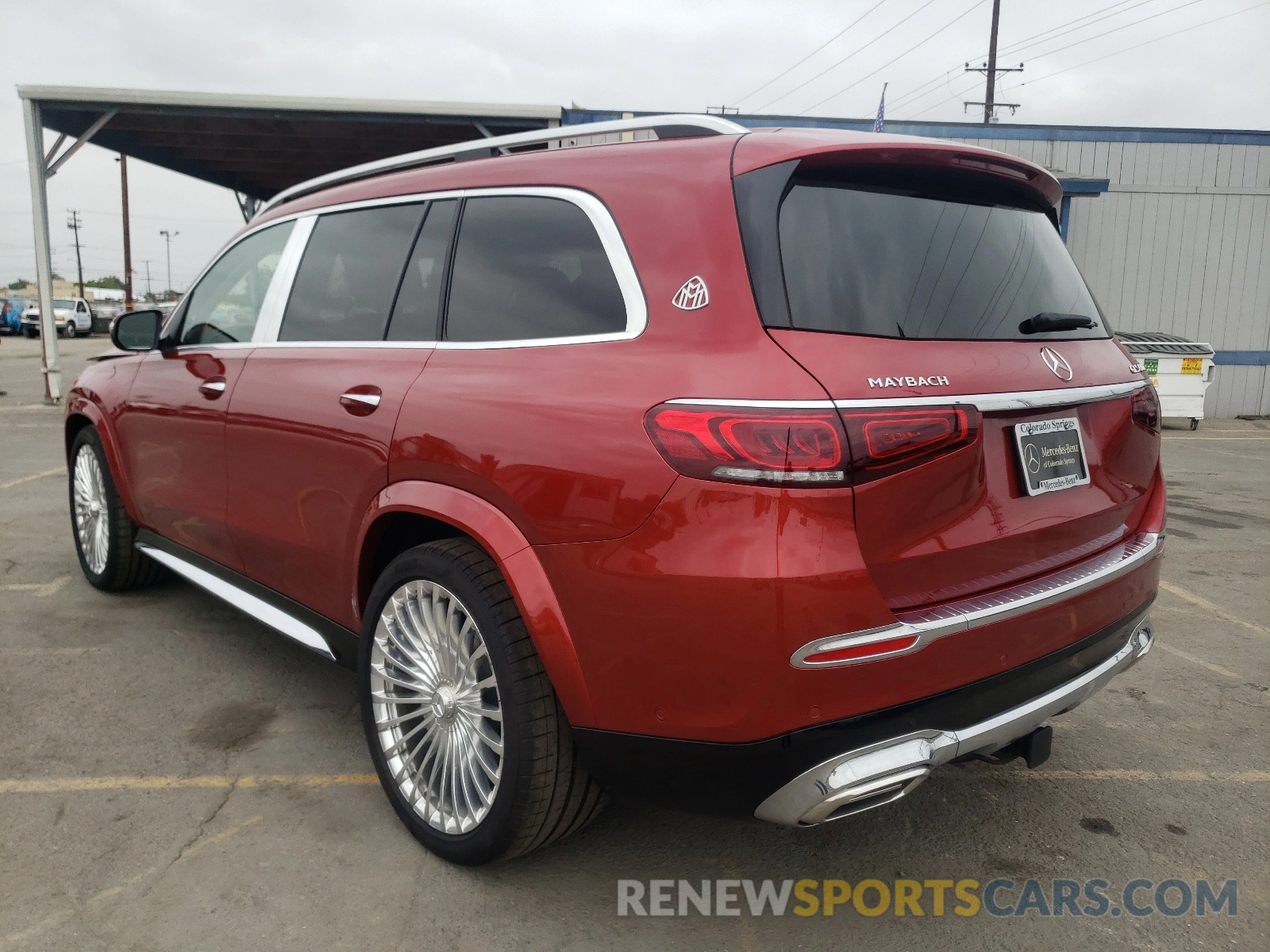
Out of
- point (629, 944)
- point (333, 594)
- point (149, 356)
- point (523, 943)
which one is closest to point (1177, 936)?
point (629, 944)

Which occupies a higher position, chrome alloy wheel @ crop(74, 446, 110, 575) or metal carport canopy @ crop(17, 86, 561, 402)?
metal carport canopy @ crop(17, 86, 561, 402)

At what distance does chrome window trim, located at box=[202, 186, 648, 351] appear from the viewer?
213cm

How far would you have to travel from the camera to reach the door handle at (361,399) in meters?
2.66

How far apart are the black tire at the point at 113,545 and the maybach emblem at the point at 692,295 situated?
137 inches

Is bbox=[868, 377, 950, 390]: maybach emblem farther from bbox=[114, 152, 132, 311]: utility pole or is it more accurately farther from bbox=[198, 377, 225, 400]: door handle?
bbox=[114, 152, 132, 311]: utility pole

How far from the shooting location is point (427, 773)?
258 cm

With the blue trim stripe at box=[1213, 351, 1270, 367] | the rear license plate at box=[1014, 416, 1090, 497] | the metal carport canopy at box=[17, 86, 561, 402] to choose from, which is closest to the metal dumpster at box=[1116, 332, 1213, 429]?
the blue trim stripe at box=[1213, 351, 1270, 367]

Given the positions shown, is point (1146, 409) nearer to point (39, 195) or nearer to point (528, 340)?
point (528, 340)

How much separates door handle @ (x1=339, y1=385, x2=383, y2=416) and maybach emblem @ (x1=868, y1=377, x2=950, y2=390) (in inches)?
55.3

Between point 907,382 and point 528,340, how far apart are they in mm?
936

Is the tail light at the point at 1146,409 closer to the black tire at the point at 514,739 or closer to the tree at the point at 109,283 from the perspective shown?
the black tire at the point at 514,739

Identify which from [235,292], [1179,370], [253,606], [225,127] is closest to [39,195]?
[225,127]

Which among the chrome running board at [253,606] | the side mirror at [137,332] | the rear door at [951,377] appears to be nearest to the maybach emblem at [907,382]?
the rear door at [951,377]

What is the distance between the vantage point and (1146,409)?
2605 millimetres
